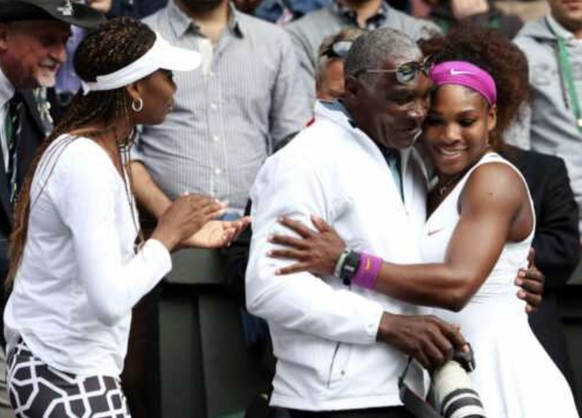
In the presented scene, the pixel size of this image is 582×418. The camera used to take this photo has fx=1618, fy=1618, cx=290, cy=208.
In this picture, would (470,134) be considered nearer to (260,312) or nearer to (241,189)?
(260,312)

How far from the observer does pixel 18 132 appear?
249 inches

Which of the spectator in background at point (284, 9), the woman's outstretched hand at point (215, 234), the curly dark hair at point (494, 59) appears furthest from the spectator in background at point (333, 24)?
the woman's outstretched hand at point (215, 234)

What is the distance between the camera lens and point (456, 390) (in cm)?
465

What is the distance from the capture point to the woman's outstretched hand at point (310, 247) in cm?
467

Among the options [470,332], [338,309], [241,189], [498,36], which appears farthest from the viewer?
[241,189]

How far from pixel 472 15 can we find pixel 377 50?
401cm

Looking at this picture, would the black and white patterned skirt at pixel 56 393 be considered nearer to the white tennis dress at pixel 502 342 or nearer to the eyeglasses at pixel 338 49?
the white tennis dress at pixel 502 342

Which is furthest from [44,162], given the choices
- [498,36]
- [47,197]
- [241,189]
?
[241,189]

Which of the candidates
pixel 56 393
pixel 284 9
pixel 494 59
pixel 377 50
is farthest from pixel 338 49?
pixel 284 9

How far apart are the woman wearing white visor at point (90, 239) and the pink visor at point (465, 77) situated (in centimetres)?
80

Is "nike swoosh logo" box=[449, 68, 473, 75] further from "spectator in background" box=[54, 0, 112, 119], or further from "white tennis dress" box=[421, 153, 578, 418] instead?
"spectator in background" box=[54, 0, 112, 119]

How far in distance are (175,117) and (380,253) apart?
2.86 m

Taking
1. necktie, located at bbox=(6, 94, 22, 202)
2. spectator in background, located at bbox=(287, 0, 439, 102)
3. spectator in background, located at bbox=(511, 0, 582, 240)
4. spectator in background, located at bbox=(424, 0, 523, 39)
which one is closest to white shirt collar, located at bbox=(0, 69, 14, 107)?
necktie, located at bbox=(6, 94, 22, 202)

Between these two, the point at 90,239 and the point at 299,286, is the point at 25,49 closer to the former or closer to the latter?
the point at 90,239
